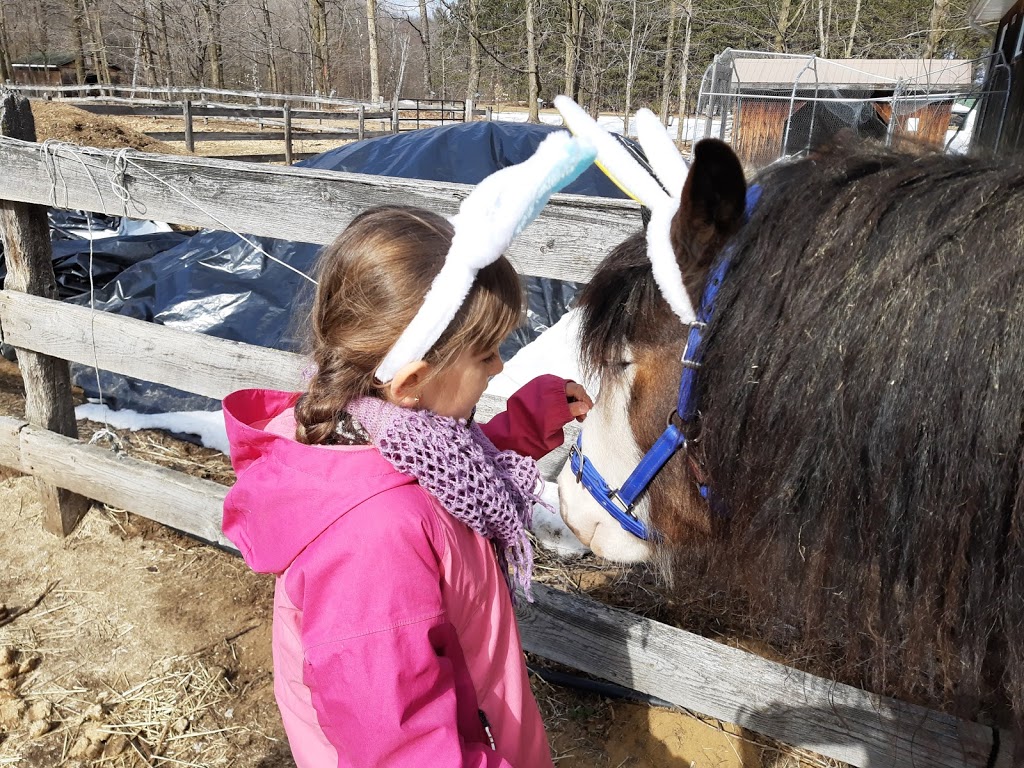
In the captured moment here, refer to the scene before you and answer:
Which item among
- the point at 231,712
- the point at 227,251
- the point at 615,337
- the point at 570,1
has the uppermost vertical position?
the point at 570,1

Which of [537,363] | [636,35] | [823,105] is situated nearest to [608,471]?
[537,363]

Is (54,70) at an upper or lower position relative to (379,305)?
upper

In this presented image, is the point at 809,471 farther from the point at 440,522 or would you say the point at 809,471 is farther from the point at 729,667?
the point at 729,667

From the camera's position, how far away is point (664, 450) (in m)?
1.23

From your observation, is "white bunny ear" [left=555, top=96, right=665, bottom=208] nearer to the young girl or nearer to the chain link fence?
the young girl

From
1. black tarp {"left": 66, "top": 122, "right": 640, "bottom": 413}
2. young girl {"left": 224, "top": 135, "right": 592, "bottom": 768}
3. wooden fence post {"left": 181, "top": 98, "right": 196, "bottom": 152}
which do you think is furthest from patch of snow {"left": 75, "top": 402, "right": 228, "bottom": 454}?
wooden fence post {"left": 181, "top": 98, "right": 196, "bottom": 152}

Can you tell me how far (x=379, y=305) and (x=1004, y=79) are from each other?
9.24 meters

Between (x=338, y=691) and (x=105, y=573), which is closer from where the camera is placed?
(x=338, y=691)

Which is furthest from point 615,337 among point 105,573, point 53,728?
point 105,573

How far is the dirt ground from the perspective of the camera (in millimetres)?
2178

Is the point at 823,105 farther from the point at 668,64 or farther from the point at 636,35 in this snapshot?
the point at 636,35

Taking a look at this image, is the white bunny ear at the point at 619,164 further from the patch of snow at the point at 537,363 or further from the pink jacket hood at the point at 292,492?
the patch of snow at the point at 537,363

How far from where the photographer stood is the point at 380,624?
988 mm

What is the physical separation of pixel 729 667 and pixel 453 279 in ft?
5.13
